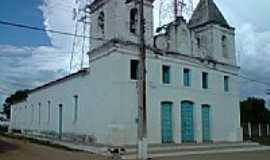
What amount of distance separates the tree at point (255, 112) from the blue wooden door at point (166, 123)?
30.2 meters

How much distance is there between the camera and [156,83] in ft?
90.3

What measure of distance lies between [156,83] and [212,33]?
778cm

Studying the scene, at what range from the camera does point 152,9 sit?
28016mm

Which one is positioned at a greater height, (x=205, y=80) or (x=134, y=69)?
(x=134, y=69)

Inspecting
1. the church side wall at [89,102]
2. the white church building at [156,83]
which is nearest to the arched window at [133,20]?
the white church building at [156,83]

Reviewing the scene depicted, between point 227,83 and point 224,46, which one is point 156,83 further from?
point 224,46

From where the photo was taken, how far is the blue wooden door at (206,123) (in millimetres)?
30766

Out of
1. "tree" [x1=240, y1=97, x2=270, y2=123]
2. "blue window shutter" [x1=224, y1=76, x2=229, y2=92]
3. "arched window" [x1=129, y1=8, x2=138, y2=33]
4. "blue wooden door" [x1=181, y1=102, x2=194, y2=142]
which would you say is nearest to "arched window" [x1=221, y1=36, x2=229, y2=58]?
"blue window shutter" [x1=224, y1=76, x2=229, y2=92]

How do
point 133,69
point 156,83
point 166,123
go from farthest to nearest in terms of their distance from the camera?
point 166,123
point 156,83
point 133,69

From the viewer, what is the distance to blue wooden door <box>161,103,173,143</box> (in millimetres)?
27797

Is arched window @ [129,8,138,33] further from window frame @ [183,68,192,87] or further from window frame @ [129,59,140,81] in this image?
window frame @ [183,68,192,87]

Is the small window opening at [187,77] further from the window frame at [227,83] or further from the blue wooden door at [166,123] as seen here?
the window frame at [227,83]

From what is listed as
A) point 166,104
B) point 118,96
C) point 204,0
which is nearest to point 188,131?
point 166,104

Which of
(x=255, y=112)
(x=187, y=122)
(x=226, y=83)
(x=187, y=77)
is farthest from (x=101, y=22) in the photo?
(x=255, y=112)
